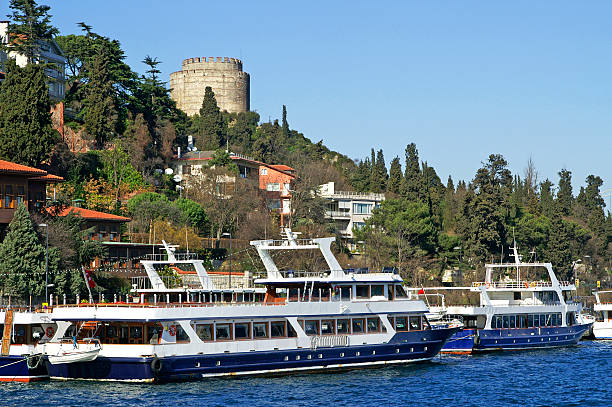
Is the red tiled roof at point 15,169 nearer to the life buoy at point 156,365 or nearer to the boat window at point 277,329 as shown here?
the boat window at point 277,329

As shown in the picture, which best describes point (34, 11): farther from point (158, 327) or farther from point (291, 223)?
point (158, 327)

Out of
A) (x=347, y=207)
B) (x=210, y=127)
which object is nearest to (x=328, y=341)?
(x=347, y=207)

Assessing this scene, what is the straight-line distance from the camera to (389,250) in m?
76.3

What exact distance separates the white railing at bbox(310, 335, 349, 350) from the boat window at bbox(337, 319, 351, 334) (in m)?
0.38

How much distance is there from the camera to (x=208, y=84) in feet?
458

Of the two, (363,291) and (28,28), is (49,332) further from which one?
(28,28)

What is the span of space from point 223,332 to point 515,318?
22.4 metres

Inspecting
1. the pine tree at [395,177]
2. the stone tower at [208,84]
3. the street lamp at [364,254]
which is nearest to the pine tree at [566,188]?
the pine tree at [395,177]

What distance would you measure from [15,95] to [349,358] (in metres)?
34.2

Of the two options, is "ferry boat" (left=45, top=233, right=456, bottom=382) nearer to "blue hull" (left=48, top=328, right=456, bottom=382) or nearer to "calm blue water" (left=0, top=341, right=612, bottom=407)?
"blue hull" (left=48, top=328, right=456, bottom=382)

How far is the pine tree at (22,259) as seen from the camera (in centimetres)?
4922

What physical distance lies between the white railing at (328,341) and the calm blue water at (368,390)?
51.6 inches

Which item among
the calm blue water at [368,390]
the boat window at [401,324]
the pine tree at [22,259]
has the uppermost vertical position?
the pine tree at [22,259]

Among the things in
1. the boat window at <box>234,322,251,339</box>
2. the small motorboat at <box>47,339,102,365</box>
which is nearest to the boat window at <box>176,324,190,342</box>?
the boat window at <box>234,322,251,339</box>
